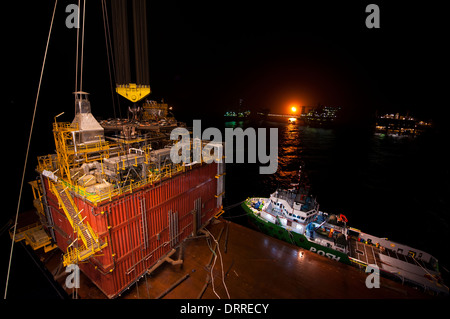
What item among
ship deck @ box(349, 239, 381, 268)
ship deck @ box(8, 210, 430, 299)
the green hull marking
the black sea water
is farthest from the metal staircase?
ship deck @ box(349, 239, 381, 268)

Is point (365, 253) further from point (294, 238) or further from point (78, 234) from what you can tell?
point (78, 234)

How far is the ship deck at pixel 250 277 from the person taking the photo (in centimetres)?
1316

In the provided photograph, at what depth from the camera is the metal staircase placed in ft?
34.6

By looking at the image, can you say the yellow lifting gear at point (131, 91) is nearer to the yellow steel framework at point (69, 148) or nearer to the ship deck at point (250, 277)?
the yellow steel framework at point (69, 148)

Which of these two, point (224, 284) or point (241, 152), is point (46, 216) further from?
point (241, 152)

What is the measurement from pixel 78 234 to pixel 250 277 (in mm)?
11333

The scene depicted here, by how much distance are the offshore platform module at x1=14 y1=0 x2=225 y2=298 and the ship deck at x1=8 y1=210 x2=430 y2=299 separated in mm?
896

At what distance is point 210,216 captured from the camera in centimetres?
2078

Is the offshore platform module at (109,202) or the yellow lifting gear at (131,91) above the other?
the yellow lifting gear at (131,91)

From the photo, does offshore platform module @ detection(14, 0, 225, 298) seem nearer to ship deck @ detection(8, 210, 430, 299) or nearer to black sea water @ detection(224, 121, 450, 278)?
ship deck @ detection(8, 210, 430, 299)

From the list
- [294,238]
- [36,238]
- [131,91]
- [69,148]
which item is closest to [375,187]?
[294,238]

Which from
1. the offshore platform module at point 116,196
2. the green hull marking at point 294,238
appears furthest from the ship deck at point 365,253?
the offshore platform module at point 116,196

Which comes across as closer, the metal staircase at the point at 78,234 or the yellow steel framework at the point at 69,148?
the metal staircase at the point at 78,234

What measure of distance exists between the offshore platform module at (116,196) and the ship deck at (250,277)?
896 millimetres
